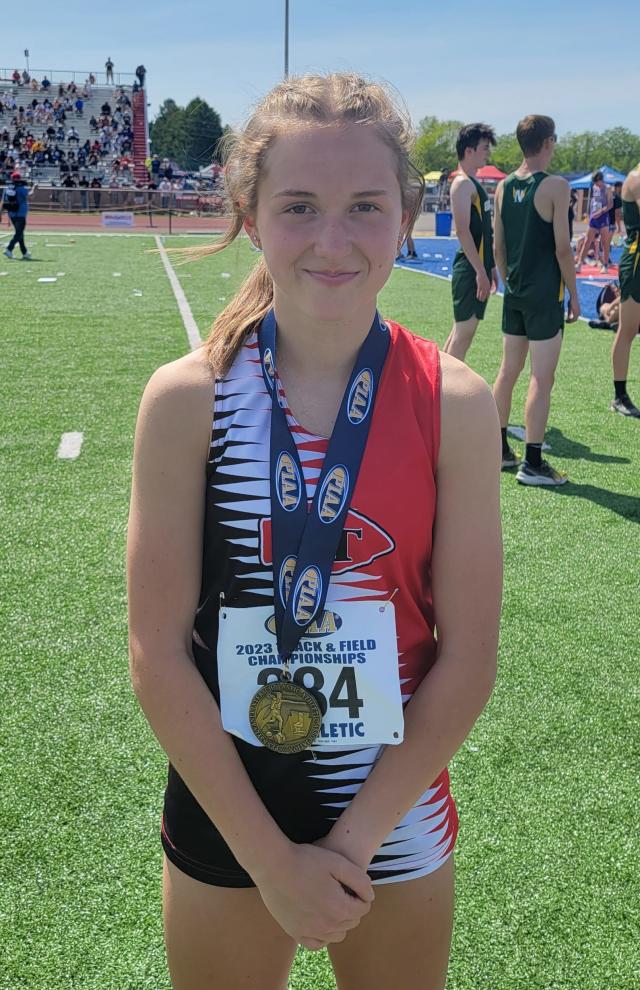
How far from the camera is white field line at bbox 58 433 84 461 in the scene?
582 centimetres

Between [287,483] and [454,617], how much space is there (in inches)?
13.2

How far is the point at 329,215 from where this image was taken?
1290mm

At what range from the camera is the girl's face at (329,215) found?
128 cm

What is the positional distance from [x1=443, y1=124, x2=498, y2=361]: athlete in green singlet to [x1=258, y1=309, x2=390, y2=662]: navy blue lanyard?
551 cm

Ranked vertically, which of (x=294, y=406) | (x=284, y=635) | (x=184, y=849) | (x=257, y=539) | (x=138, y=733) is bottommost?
(x=138, y=733)

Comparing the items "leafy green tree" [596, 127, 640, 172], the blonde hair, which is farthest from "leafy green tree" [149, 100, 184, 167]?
the blonde hair

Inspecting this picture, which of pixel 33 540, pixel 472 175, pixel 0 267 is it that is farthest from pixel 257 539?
pixel 0 267

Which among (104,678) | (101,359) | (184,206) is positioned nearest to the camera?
(104,678)

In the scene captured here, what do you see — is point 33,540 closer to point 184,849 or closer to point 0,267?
point 184,849

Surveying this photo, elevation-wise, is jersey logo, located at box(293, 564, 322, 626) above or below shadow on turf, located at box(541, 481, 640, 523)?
above

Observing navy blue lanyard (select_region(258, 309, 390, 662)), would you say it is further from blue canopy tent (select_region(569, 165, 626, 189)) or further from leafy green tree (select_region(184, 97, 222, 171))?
blue canopy tent (select_region(569, 165, 626, 189))

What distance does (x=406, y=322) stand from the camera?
39.6ft

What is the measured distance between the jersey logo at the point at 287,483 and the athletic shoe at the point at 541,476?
449 cm

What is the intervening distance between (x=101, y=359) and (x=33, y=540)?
489cm
